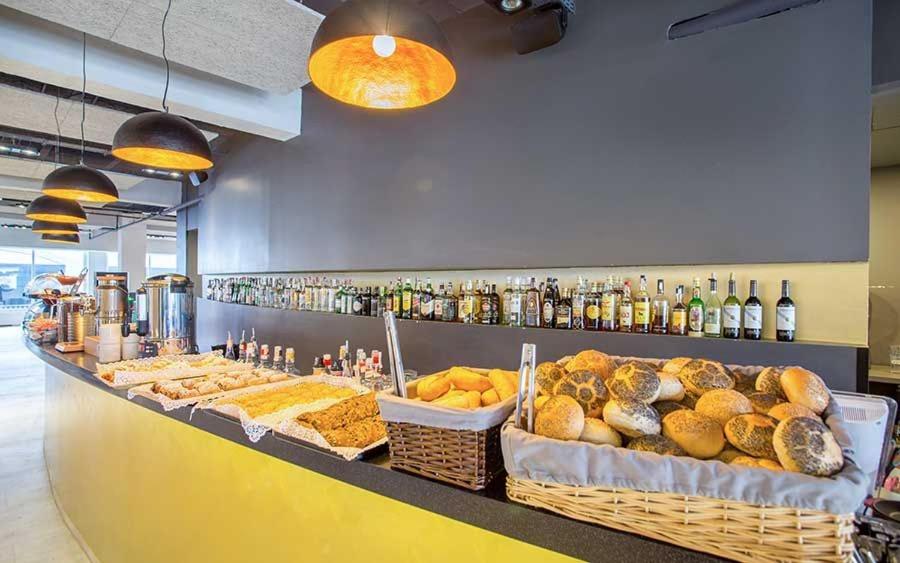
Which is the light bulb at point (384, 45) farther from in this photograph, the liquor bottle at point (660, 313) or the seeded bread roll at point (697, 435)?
the liquor bottle at point (660, 313)

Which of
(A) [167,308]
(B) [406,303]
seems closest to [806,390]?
(B) [406,303]

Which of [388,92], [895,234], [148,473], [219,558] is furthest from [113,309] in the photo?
[895,234]

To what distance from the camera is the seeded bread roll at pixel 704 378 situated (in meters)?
0.94

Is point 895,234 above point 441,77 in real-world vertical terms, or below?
below

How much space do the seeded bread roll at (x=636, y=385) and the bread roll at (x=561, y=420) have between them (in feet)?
0.28

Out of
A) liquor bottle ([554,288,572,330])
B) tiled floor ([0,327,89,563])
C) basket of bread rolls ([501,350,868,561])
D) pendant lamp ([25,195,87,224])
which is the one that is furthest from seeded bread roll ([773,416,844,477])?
pendant lamp ([25,195,87,224])

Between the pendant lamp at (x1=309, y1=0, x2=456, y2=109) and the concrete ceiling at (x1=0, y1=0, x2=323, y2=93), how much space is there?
1.44 m

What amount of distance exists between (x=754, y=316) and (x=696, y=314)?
222 mm

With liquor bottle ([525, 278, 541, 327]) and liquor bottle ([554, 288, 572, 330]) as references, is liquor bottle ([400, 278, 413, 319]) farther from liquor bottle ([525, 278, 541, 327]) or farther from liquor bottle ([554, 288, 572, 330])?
liquor bottle ([554, 288, 572, 330])

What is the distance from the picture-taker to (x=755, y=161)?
2010 millimetres

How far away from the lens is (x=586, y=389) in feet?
3.05

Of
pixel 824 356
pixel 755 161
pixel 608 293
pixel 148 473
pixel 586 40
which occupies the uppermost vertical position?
pixel 586 40

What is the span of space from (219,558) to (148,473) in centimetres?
66

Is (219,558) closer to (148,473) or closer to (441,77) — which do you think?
(148,473)
